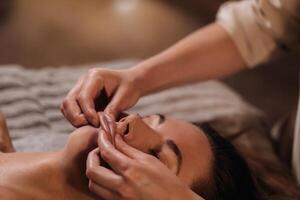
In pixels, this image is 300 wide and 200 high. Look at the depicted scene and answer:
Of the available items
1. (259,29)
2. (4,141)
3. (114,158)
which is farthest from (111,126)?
(259,29)

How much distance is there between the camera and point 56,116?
1531mm

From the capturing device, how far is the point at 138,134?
1.04 meters

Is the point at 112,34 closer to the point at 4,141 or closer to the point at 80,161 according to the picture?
the point at 4,141

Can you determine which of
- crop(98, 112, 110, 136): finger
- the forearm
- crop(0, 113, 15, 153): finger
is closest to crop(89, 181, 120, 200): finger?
crop(98, 112, 110, 136): finger

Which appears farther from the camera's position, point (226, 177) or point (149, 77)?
point (149, 77)

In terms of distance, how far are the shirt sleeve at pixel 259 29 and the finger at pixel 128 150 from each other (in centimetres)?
68

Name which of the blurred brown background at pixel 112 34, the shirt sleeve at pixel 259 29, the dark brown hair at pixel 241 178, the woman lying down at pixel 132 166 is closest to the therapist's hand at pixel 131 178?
the woman lying down at pixel 132 166

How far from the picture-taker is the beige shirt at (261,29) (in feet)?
4.62

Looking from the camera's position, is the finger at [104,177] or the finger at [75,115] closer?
the finger at [104,177]

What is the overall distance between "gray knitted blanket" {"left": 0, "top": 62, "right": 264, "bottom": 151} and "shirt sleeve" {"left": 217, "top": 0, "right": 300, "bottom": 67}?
0.22 metres

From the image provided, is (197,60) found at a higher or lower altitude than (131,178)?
lower

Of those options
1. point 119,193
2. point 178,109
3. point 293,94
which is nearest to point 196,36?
point 178,109

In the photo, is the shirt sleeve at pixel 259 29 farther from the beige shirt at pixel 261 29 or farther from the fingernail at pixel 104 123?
the fingernail at pixel 104 123

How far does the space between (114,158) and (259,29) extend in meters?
0.78
